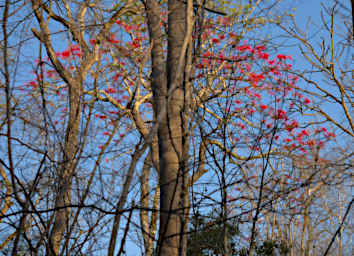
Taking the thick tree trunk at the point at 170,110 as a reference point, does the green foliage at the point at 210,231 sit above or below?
below

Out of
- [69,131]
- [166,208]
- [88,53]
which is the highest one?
[88,53]

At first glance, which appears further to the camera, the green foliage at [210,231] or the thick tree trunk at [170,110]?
the thick tree trunk at [170,110]

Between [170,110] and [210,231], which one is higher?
[170,110]

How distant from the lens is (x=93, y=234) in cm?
202

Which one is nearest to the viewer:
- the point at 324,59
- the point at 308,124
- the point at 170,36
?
the point at 170,36

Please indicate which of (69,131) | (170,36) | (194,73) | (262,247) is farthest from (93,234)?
(262,247)

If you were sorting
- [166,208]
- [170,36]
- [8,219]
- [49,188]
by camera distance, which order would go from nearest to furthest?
[8,219] < [49,188] < [166,208] < [170,36]

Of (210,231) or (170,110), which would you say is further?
(210,231)

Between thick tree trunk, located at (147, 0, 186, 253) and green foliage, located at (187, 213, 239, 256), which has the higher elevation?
thick tree trunk, located at (147, 0, 186, 253)

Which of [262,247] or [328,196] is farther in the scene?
[328,196]

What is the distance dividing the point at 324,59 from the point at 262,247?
330 cm

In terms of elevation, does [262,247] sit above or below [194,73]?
below

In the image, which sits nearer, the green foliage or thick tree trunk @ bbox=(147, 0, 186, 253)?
the green foliage

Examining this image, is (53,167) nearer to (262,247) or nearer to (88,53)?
(88,53)
